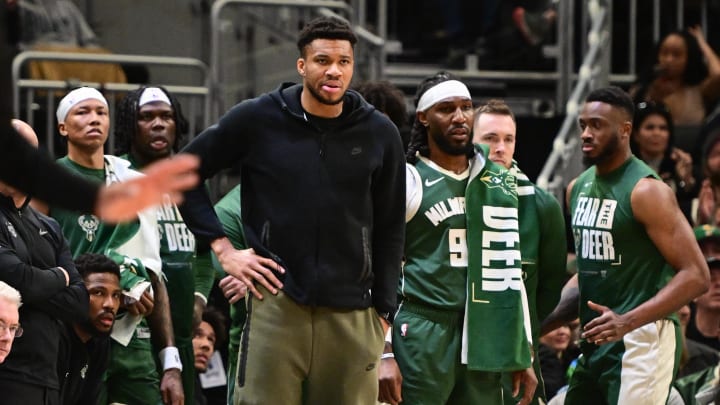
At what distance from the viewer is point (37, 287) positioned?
6.93 meters

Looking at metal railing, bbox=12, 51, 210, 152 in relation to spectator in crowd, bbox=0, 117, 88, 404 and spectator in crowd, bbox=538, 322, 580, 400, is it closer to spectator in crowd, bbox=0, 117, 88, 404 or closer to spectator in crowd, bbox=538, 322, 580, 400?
spectator in crowd, bbox=538, 322, 580, 400

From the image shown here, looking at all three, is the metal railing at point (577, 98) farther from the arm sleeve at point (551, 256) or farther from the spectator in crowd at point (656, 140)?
the arm sleeve at point (551, 256)

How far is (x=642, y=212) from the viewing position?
303 inches

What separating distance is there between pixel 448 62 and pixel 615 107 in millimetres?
5421

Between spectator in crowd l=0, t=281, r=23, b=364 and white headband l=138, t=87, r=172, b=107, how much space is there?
5.84ft

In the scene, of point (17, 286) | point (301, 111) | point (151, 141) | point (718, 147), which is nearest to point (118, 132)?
point (151, 141)

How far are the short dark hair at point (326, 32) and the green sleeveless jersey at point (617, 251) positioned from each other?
1.95m

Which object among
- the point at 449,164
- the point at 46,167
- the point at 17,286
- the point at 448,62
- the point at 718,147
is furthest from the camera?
the point at 448,62

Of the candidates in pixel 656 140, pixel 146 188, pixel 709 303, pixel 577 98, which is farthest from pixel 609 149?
pixel 146 188

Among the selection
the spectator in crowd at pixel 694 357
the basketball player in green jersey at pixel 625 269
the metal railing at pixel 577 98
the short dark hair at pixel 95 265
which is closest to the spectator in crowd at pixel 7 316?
the short dark hair at pixel 95 265

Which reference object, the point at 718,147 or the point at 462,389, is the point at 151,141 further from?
the point at 718,147

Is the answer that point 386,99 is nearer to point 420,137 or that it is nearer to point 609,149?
point 420,137

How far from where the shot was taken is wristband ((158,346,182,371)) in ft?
26.2

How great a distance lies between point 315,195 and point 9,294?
147cm
